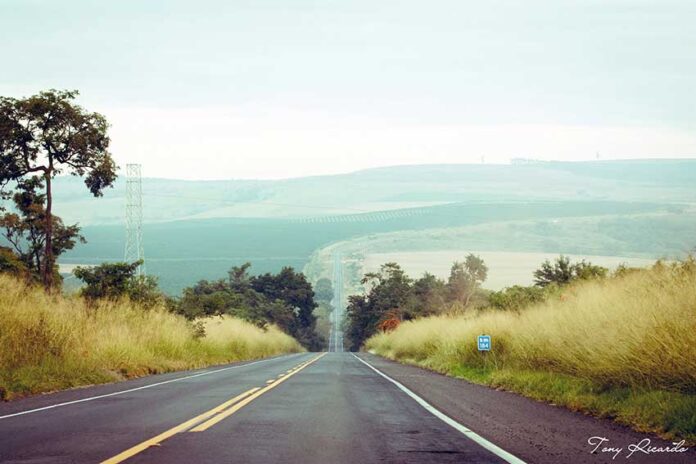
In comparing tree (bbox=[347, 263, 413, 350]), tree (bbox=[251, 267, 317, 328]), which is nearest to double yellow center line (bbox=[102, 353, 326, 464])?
tree (bbox=[347, 263, 413, 350])

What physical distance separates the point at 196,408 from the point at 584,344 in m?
7.46

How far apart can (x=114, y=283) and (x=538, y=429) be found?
85.7 ft

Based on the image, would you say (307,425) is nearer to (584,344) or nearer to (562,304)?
(584,344)

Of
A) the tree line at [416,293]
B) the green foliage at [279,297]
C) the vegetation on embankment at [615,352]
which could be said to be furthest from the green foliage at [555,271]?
the green foliage at [279,297]

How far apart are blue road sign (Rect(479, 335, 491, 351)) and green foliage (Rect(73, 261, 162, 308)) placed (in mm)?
16169

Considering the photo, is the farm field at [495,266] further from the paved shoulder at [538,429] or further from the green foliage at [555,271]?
the paved shoulder at [538,429]

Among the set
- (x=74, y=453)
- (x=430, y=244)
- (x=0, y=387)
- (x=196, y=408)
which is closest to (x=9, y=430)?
(x=74, y=453)

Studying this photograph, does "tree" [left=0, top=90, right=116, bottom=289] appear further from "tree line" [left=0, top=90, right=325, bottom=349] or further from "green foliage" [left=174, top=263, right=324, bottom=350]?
"green foliage" [left=174, top=263, right=324, bottom=350]

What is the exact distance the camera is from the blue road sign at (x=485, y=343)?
23.3m

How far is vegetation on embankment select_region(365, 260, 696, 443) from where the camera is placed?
11.2 metres

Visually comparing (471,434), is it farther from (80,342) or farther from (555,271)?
(555,271)

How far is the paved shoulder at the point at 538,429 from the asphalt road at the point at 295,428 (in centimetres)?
2

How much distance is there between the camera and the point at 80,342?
22.3 m
